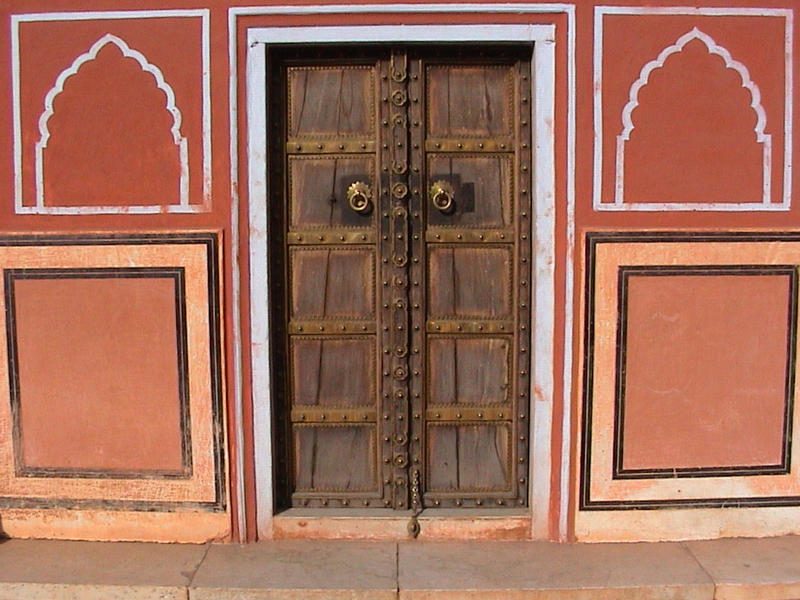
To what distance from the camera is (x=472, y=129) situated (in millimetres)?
3080

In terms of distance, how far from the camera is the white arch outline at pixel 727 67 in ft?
9.57

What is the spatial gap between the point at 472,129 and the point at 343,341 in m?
1.03

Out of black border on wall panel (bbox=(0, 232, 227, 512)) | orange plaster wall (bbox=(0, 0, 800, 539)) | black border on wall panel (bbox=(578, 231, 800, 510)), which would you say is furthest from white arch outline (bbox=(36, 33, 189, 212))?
black border on wall panel (bbox=(578, 231, 800, 510))

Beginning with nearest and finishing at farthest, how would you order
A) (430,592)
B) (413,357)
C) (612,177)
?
(430,592) → (612,177) → (413,357)

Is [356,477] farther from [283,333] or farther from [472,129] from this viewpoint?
[472,129]

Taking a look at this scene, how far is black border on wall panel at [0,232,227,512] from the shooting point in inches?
117

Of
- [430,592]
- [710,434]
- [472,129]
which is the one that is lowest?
[430,592]

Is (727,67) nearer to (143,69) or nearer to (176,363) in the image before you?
(143,69)

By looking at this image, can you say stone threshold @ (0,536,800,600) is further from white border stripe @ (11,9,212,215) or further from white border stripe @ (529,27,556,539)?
white border stripe @ (11,9,212,215)

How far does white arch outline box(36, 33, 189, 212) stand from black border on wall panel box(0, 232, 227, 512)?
208 millimetres

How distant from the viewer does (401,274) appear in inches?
121

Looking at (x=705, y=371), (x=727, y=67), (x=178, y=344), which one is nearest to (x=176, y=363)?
(x=178, y=344)

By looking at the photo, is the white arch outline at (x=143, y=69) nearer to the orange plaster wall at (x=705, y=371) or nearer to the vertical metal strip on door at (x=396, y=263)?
the vertical metal strip on door at (x=396, y=263)

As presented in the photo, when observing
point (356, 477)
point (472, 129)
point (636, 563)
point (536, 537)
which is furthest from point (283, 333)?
point (636, 563)
